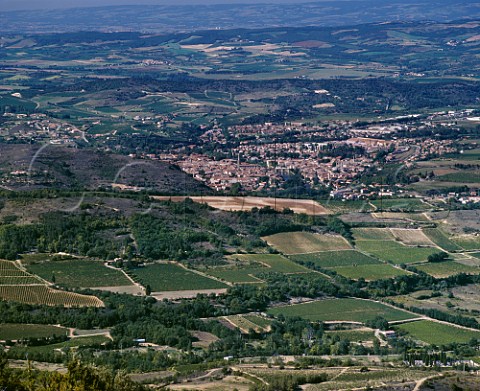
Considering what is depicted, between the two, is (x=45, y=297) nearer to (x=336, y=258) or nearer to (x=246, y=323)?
(x=246, y=323)

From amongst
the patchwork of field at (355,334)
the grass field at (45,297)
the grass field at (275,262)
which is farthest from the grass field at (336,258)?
the grass field at (45,297)

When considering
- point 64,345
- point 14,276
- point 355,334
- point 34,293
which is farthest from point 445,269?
point 64,345

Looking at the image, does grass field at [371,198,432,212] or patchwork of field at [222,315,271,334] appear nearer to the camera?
patchwork of field at [222,315,271,334]

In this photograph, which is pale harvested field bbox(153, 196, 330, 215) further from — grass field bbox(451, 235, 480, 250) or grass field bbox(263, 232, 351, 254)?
grass field bbox(451, 235, 480, 250)

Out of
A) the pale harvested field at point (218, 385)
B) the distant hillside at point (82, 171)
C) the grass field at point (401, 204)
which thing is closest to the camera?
the pale harvested field at point (218, 385)

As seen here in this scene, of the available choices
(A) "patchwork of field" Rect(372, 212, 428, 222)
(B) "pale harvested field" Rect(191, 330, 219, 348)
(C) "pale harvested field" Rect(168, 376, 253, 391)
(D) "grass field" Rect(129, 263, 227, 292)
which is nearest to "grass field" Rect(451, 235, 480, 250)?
(A) "patchwork of field" Rect(372, 212, 428, 222)

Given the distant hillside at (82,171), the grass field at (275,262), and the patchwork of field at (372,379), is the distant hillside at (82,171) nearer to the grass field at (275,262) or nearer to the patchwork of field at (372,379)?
the grass field at (275,262)
